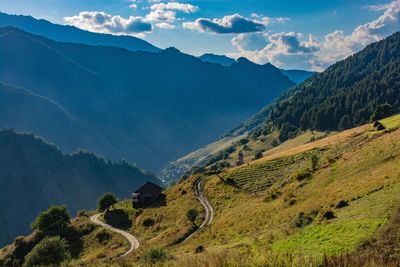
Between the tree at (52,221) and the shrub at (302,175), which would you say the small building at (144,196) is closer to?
the tree at (52,221)

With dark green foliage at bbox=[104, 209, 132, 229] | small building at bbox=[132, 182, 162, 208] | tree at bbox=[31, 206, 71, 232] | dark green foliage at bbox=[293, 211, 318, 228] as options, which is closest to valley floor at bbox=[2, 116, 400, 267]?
dark green foliage at bbox=[293, 211, 318, 228]

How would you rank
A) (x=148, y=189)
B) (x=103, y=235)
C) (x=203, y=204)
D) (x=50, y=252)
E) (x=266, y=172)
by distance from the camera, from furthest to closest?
(x=148, y=189) < (x=266, y=172) < (x=103, y=235) < (x=203, y=204) < (x=50, y=252)

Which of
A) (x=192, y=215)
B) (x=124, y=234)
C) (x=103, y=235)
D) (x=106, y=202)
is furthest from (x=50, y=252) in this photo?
(x=106, y=202)

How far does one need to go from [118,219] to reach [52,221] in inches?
637

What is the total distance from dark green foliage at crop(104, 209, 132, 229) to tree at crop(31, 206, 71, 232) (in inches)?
385

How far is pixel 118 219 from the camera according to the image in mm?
97500

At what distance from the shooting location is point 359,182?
45438 mm

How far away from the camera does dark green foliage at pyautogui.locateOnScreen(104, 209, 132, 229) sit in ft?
303

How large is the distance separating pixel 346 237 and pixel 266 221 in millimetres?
22500

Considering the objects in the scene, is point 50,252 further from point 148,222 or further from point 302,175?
point 302,175

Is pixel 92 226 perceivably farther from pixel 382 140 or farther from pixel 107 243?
pixel 382 140

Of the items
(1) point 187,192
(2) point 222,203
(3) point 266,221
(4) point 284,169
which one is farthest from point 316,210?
(1) point 187,192

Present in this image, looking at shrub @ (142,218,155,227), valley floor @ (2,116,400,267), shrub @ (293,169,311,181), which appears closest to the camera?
valley floor @ (2,116,400,267)

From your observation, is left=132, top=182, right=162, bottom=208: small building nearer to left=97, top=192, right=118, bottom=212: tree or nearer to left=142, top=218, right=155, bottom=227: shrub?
left=97, top=192, right=118, bottom=212: tree
